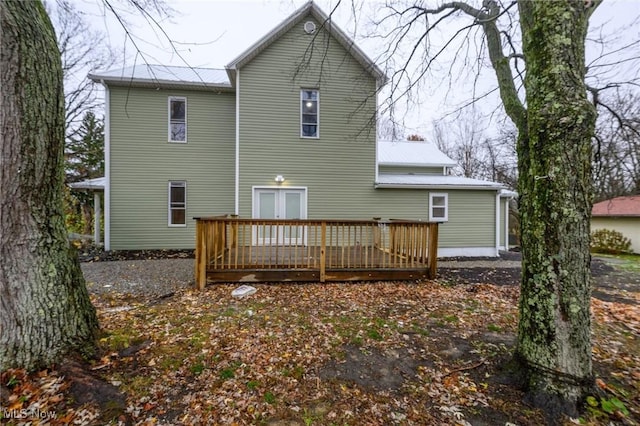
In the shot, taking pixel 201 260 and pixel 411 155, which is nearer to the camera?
pixel 201 260

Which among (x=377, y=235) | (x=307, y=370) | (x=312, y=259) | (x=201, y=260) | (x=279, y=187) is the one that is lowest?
(x=307, y=370)

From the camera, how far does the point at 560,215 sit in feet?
7.14

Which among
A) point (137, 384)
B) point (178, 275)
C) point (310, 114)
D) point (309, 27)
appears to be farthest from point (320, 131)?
point (137, 384)

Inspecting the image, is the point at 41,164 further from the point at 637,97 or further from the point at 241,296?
the point at 637,97

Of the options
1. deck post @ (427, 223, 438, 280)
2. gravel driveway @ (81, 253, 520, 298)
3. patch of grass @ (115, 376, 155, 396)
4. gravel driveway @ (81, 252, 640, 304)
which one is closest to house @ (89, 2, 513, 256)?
gravel driveway @ (81, 253, 520, 298)

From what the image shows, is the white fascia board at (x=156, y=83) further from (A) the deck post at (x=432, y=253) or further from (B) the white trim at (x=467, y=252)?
(B) the white trim at (x=467, y=252)

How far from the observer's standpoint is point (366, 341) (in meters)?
3.23

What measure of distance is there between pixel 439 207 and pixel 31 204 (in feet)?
33.0

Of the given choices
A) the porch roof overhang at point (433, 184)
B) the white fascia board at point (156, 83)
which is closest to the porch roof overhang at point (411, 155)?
the porch roof overhang at point (433, 184)

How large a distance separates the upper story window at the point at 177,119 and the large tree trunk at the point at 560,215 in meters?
9.74

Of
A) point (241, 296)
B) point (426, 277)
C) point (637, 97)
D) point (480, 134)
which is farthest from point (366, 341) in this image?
point (480, 134)

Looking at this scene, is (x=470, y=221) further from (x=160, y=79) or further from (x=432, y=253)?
(x=160, y=79)

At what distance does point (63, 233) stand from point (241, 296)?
8.87ft

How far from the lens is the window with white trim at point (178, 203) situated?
9.41m
